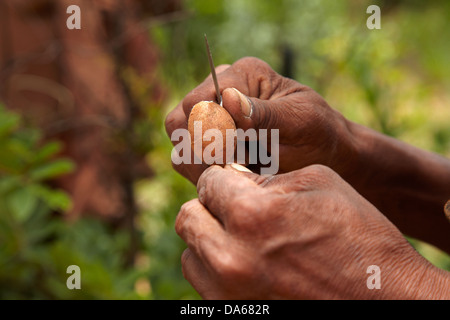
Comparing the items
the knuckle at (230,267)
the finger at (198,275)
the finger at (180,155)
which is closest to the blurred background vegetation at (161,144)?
the finger at (180,155)

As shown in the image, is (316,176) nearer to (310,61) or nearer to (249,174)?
(249,174)

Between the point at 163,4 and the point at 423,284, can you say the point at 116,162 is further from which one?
the point at 423,284

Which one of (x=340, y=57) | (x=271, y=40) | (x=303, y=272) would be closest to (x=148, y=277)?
(x=303, y=272)

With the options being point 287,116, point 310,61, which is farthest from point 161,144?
point 310,61

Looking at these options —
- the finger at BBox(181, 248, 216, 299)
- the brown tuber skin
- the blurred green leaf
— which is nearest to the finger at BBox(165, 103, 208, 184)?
the brown tuber skin

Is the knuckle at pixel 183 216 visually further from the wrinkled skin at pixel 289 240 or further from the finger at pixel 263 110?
→ the finger at pixel 263 110

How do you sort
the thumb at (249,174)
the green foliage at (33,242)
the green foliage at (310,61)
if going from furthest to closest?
1. the green foliage at (310,61)
2. the green foliage at (33,242)
3. the thumb at (249,174)

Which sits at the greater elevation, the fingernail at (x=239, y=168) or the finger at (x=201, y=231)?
the fingernail at (x=239, y=168)

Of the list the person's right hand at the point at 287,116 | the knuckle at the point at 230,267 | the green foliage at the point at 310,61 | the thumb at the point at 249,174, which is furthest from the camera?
the green foliage at the point at 310,61
